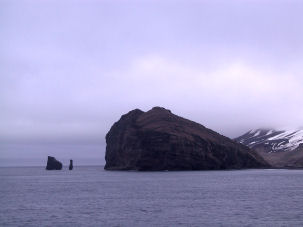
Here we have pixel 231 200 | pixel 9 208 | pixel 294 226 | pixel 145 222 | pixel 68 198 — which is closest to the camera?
pixel 294 226

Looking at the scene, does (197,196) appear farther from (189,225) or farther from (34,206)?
(189,225)

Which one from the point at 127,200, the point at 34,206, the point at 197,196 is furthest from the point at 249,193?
the point at 34,206

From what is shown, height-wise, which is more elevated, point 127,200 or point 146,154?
point 146,154

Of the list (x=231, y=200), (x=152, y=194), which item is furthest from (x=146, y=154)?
(x=231, y=200)

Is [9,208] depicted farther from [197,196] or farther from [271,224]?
[271,224]

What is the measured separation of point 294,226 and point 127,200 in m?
36.9

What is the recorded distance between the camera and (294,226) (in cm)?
5581

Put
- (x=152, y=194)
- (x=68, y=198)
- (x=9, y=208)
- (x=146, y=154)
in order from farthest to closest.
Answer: (x=146, y=154), (x=152, y=194), (x=68, y=198), (x=9, y=208)

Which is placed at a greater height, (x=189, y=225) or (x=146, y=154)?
(x=146, y=154)

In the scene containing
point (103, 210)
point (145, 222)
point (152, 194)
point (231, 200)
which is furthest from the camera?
point (152, 194)

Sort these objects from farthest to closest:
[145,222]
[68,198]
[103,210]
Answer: [68,198]
[103,210]
[145,222]

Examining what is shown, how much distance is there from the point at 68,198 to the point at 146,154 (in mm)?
108043

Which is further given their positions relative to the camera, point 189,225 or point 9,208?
point 9,208

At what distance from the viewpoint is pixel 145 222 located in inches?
2394
